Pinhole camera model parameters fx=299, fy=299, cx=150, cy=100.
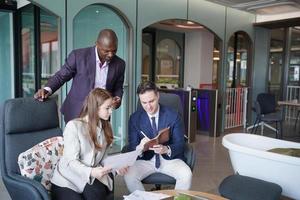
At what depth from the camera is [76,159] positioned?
6.40 feet

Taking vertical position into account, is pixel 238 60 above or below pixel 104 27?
below

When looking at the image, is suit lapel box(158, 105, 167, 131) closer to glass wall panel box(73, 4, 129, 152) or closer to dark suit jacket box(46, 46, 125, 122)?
dark suit jacket box(46, 46, 125, 122)

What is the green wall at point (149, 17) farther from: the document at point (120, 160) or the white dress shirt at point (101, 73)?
the document at point (120, 160)

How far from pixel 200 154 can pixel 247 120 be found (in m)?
2.93

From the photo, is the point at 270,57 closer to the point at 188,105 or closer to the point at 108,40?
the point at 188,105

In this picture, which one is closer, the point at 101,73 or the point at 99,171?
the point at 99,171

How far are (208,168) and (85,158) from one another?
8.59ft

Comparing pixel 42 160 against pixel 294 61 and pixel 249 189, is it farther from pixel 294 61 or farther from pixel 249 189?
pixel 294 61

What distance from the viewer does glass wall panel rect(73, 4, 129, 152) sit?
4.39 metres

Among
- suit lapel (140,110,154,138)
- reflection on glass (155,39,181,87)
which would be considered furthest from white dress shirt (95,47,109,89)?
reflection on glass (155,39,181,87)

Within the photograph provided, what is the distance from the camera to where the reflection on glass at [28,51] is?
5.11 m

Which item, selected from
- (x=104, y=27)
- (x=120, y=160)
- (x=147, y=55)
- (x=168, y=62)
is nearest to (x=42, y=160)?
(x=120, y=160)

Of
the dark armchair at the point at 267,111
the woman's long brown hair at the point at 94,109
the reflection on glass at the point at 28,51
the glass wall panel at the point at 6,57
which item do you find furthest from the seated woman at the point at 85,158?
the dark armchair at the point at 267,111

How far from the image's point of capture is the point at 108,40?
2443 millimetres
